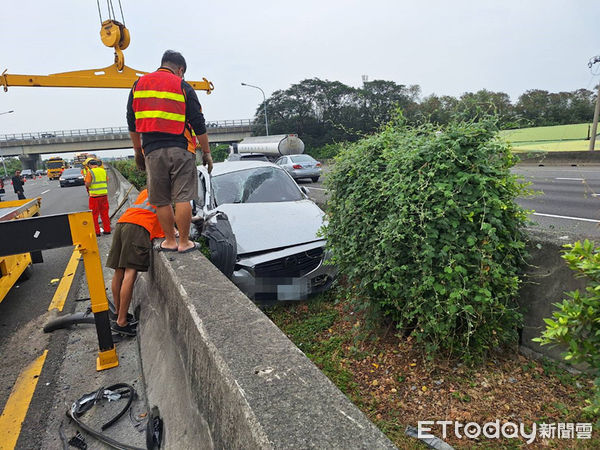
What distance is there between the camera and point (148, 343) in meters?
3.15

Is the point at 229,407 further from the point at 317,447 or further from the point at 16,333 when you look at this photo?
the point at 16,333

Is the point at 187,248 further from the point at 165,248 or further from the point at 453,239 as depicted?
the point at 453,239

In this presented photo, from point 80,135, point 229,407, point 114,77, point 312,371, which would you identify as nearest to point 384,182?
point 312,371

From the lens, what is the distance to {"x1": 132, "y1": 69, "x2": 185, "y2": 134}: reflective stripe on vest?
3143mm

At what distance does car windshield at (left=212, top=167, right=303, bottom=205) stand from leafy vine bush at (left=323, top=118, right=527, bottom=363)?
2886mm

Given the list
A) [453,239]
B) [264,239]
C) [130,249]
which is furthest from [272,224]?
[453,239]

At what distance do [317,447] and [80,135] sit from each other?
224 feet

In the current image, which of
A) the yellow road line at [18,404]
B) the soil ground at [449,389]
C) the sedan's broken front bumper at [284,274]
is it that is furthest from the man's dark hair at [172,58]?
the yellow road line at [18,404]

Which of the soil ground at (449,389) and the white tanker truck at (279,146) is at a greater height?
the white tanker truck at (279,146)

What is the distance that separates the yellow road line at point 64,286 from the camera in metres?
5.00

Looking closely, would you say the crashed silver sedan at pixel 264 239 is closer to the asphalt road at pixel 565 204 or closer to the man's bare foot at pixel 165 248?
the man's bare foot at pixel 165 248

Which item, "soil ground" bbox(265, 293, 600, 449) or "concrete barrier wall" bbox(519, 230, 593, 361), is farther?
"concrete barrier wall" bbox(519, 230, 593, 361)

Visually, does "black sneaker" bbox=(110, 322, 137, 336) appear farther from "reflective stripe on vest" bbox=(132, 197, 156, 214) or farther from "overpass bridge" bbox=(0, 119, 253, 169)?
"overpass bridge" bbox=(0, 119, 253, 169)

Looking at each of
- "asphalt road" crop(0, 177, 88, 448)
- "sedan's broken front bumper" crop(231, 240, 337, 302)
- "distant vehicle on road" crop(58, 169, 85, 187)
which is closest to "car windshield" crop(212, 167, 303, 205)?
"sedan's broken front bumper" crop(231, 240, 337, 302)
